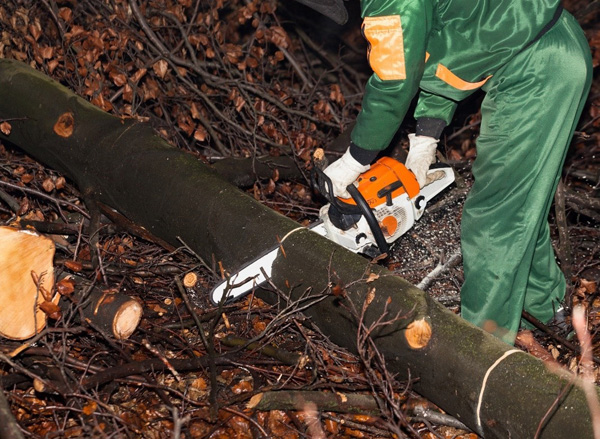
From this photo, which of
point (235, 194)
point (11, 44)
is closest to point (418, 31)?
point (235, 194)

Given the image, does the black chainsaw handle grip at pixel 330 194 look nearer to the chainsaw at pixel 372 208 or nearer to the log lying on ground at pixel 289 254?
the chainsaw at pixel 372 208

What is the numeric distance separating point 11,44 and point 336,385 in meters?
3.89

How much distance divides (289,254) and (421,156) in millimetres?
1055

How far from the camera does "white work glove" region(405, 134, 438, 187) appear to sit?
3.61 metres

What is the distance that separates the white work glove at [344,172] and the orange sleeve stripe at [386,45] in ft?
1.63

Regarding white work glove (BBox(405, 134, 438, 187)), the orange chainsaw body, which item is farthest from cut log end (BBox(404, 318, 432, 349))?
white work glove (BBox(405, 134, 438, 187))

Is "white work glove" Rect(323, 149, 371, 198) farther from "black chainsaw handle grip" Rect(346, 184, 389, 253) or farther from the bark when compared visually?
the bark

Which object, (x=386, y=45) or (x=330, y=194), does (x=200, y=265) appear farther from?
(x=386, y=45)

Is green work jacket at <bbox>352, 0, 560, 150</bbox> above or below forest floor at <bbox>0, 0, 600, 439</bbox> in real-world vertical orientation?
above

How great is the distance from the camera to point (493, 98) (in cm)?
325

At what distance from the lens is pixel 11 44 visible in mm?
5211

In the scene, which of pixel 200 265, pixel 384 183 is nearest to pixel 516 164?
pixel 384 183

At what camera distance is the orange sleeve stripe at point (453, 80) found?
3219mm

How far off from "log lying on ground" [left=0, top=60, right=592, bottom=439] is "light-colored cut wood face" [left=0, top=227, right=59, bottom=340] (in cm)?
61
